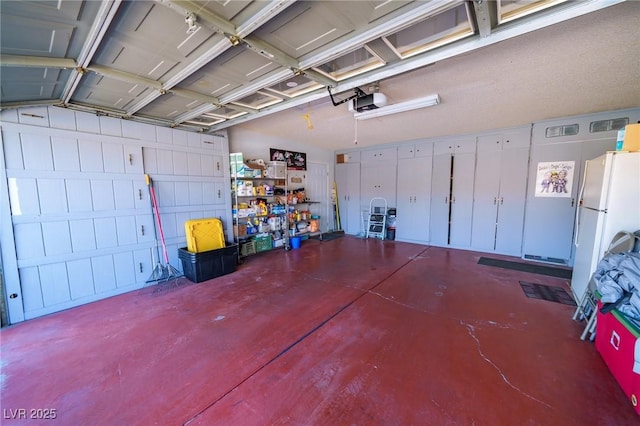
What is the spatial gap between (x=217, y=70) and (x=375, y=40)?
1.33 m

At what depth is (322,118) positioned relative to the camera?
380 centimetres

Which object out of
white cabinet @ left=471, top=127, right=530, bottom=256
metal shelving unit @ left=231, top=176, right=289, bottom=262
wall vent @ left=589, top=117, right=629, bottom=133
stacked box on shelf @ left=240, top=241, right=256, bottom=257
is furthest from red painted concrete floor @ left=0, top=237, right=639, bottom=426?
wall vent @ left=589, top=117, right=629, bottom=133

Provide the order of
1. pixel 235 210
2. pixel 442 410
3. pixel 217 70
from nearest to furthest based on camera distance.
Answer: pixel 442 410, pixel 217 70, pixel 235 210

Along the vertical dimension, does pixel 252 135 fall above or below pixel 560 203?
above

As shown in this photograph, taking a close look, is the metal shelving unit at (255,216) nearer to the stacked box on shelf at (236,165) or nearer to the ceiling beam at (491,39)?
the stacked box on shelf at (236,165)

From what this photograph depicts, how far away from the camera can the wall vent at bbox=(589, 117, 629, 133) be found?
3564 mm

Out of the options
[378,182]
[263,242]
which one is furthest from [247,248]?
[378,182]

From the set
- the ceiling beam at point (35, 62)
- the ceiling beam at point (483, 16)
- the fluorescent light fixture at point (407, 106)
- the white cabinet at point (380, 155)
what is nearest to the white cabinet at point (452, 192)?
the white cabinet at point (380, 155)

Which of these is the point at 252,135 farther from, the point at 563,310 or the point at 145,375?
the point at 563,310

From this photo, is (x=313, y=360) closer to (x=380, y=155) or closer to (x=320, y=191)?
(x=320, y=191)

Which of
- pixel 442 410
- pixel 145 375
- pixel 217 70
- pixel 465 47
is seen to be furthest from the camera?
pixel 217 70

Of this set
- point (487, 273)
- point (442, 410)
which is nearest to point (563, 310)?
point (487, 273)

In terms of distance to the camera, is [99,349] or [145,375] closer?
[145,375]

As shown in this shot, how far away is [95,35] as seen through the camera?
1466 mm
